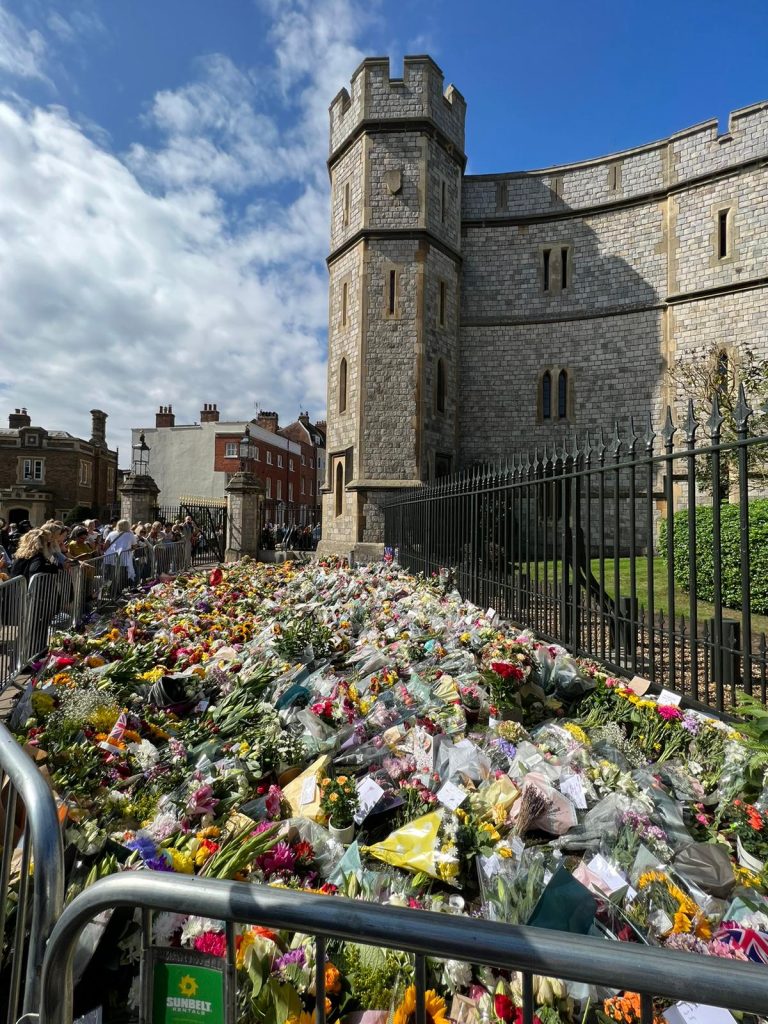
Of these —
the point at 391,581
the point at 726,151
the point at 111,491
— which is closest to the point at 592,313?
the point at 726,151

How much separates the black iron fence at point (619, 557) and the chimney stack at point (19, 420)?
39398 millimetres

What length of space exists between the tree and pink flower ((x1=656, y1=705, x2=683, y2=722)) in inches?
408

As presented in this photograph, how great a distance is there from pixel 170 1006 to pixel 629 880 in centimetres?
198

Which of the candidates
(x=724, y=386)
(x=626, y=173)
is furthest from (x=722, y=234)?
(x=724, y=386)

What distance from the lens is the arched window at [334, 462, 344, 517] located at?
1830cm

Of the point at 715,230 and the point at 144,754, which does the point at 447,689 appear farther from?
the point at 715,230

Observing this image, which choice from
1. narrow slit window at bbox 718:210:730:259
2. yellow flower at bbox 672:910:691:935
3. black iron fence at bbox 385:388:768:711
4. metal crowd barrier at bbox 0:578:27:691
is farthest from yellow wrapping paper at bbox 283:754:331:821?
narrow slit window at bbox 718:210:730:259

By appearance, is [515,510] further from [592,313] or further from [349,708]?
[592,313]

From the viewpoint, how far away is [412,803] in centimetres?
290

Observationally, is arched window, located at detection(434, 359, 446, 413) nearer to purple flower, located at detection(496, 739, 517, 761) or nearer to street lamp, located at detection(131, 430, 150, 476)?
street lamp, located at detection(131, 430, 150, 476)

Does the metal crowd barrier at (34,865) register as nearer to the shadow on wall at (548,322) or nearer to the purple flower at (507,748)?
the purple flower at (507,748)

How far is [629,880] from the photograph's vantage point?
7.88 feet

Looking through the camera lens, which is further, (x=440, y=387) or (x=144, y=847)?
(x=440, y=387)

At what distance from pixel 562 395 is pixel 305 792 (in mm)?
18714
